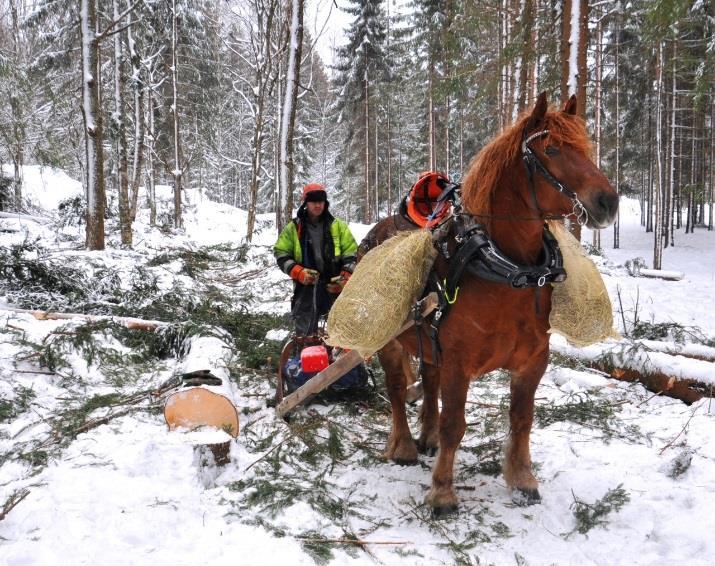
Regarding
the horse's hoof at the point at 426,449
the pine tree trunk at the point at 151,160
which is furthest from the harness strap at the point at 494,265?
the pine tree trunk at the point at 151,160

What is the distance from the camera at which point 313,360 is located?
13.7 ft

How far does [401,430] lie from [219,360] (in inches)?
76.8

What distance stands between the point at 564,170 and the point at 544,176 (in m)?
0.10

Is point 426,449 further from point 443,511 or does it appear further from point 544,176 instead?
point 544,176

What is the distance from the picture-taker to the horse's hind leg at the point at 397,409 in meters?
3.69

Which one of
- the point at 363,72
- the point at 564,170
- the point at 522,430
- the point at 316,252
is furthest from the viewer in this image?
the point at 363,72

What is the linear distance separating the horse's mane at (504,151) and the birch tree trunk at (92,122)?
8.90 m

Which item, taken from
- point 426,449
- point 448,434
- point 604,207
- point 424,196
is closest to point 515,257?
point 604,207

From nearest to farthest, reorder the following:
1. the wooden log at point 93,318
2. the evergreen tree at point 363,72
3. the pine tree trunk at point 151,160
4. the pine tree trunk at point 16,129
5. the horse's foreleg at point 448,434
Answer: the horse's foreleg at point 448,434, the wooden log at point 93,318, the pine tree trunk at point 16,129, the pine tree trunk at point 151,160, the evergreen tree at point 363,72

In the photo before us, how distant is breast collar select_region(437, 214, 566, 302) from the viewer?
2553mm

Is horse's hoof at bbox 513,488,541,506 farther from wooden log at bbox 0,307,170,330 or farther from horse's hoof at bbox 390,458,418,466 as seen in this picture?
wooden log at bbox 0,307,170,330

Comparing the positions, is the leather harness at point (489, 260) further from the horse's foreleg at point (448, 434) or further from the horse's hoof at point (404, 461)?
the horse's hoof at point (404, 461)

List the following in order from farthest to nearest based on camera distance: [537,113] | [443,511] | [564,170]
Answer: [443,511] < [537,113] < [564,170]

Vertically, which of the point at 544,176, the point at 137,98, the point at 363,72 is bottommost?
the point at 544,176
